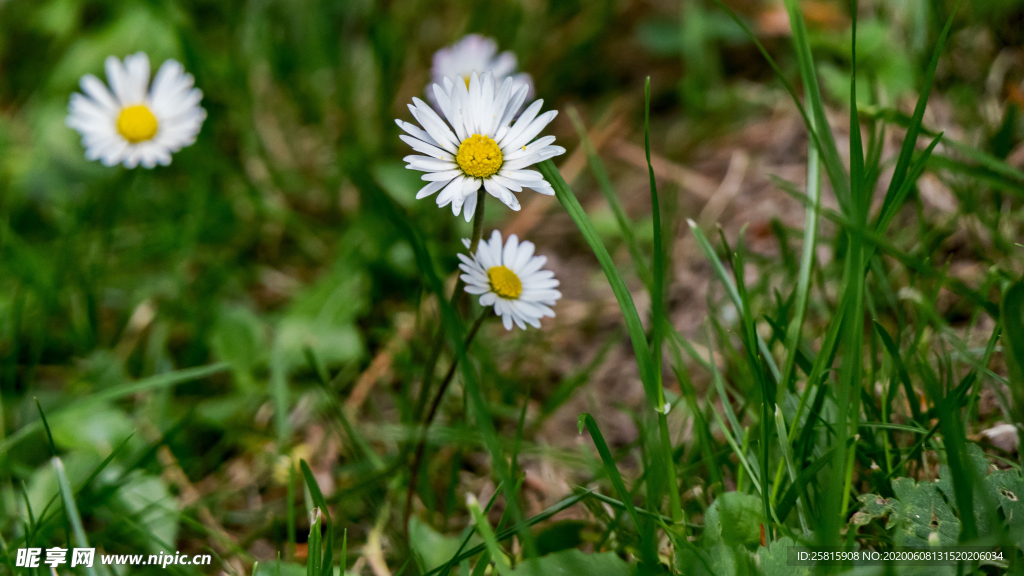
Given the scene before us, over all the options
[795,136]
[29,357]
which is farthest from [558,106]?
[29,357]

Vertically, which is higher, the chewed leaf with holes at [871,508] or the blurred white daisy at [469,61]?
the blurred white daisy at [469,61]

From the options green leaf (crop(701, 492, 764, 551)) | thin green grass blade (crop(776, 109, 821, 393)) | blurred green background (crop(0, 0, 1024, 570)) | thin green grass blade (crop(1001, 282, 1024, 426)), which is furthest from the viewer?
blurred green background (crop(0, 0, 1024, 570))

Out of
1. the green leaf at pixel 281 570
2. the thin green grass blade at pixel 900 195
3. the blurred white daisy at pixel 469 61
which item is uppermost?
the blurred white daisy at pixel 469 61

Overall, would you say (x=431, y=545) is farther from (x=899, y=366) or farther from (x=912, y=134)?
(x=912, y=134)

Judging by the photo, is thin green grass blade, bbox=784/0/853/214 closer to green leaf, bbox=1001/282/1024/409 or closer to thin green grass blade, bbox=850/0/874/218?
thin green grass blade, bbox=850/0/874/218

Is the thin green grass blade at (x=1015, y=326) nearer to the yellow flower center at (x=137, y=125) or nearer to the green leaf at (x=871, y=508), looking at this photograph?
the green leaf at (x=871, y=508)

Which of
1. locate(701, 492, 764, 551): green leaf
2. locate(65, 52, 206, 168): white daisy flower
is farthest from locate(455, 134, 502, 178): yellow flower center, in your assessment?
locate(65, 52, 206, 168): white daisy flower

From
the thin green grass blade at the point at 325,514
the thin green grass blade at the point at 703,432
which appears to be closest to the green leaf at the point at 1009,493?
the thin green grass blade at the point at 703,432
